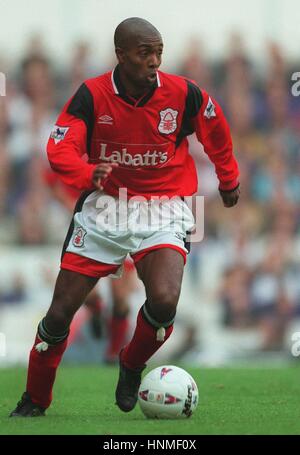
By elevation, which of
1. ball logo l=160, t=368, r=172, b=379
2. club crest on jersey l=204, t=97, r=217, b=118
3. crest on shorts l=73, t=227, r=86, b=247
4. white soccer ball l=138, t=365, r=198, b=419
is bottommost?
white soccer ball l=138, t=365, r=198, b=419

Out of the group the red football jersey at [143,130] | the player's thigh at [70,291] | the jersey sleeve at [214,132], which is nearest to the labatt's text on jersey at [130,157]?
the red football jersey at [143,130]

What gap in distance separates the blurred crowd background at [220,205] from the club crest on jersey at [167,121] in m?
8.58

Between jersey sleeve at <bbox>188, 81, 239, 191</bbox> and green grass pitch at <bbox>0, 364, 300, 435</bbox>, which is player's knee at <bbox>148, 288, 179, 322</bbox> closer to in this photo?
green grass pitch at <bbox>0, 364, 300, 435</bbox>

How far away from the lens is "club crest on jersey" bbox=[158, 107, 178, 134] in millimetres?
7184

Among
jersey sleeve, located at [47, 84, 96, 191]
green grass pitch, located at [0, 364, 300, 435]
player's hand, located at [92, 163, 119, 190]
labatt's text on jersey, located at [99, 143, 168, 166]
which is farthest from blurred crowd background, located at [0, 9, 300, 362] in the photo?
player's hand, located at [92, 163, 119, 190]

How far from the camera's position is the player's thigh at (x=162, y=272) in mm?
6828

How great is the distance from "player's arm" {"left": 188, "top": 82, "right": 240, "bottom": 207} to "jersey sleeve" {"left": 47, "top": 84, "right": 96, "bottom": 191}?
27.1 inches

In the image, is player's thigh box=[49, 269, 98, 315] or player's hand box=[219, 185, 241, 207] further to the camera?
player's hand box=[219, 185, 241, 207]

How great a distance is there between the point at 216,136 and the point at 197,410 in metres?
1.75

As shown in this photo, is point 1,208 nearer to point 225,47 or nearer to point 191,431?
point 225,47

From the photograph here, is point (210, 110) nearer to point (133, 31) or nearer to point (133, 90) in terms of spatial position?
point (133, 90)

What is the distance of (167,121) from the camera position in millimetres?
7207

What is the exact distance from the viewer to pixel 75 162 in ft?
22.2

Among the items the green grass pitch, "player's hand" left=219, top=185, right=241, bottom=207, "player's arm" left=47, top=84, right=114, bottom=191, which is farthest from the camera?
"player's hand" left=219, top=185, right=241, bottom=207
